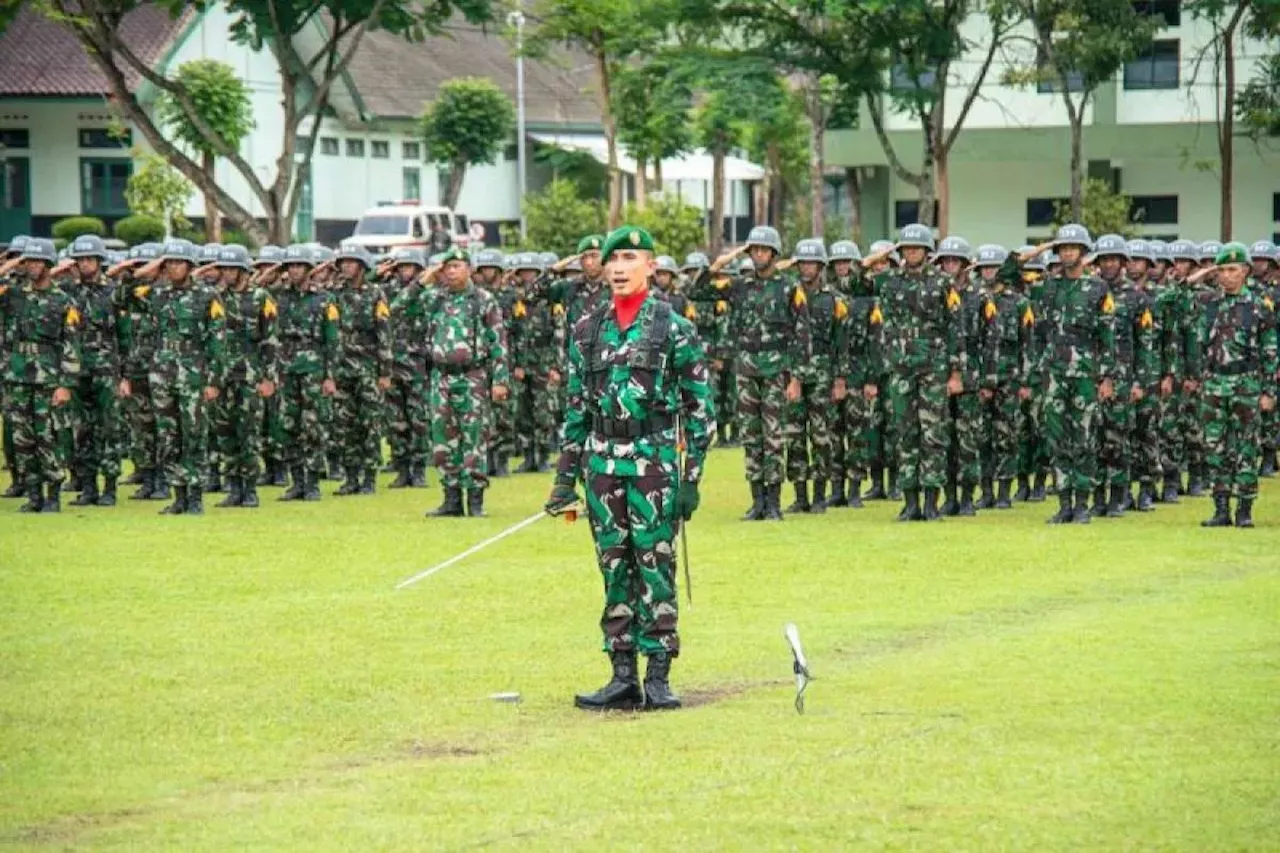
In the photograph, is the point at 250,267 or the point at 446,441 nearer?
the point at 446,441

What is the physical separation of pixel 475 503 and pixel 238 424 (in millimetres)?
2636

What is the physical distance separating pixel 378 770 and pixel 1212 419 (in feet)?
37.8

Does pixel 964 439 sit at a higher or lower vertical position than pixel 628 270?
lower

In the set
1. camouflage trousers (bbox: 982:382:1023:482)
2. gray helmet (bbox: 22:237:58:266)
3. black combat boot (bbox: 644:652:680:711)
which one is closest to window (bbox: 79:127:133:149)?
gray helmet (bbox: 22:237:58:266)

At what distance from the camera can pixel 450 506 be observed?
21.3 meters

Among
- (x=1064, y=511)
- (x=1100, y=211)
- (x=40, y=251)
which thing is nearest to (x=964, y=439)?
(x=1064, y=511)

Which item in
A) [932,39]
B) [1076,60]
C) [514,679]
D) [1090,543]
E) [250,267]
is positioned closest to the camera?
[514,679]

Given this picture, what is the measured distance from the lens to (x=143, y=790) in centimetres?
971

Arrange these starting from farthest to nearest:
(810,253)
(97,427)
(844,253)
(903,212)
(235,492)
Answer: (903,212)
(844,253)
(97,427)
(235,492)
(810,253)

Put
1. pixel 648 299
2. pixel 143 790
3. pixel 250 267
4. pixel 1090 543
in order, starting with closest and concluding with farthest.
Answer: pixel 143 790 < pixel 648 299 < pixel 1090 543 < pixel 250 267

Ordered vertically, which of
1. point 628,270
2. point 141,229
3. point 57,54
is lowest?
point 628,270

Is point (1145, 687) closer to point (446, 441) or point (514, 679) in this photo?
point (514, 679)

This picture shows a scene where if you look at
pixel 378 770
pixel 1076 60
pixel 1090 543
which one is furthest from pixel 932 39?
pixel 378 770

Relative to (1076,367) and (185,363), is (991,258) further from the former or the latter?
(185,363)
